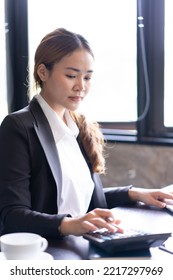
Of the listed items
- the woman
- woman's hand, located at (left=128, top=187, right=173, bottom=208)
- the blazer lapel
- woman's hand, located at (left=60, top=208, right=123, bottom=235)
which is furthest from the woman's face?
woman's hand, located at (left=60, top=208, right=123, bottom=235)

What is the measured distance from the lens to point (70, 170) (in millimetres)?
1471

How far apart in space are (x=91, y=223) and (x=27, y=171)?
0.34 meters

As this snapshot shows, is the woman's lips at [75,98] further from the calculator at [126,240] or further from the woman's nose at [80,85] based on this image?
the calculator at [126,240]

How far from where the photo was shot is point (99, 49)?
110 inches

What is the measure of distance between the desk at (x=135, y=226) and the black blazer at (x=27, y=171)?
0.35 ft

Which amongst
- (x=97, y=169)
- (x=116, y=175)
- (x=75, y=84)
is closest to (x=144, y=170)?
(x=116, y=175)

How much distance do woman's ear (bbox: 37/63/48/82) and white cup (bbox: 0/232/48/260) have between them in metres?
0.77

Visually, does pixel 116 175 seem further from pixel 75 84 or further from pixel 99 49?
pixel 75 84

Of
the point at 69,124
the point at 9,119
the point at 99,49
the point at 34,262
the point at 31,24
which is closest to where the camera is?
the point at 34,262

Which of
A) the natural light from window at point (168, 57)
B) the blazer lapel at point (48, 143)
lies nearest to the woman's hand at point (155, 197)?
the blazer lapel at point (48, 143)

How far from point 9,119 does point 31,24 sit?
186 cm

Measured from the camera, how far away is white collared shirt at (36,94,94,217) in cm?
144

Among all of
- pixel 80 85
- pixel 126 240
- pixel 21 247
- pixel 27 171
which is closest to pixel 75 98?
pixel 80 85

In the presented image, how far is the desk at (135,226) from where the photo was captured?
3.19 ft
